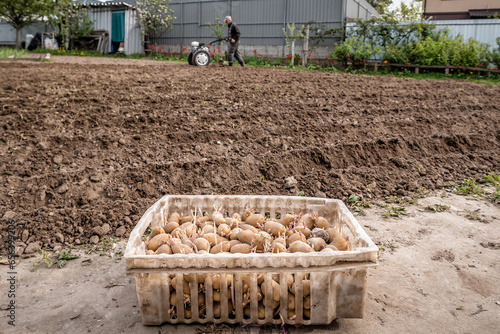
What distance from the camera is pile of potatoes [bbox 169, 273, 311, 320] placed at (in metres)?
2.28

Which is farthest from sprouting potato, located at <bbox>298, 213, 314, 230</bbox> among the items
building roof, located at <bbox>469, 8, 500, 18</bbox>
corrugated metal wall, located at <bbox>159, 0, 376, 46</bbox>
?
building roof, located at <bbox>469, 8, 500, 18</bbox>

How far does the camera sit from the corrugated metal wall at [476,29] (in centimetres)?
1359

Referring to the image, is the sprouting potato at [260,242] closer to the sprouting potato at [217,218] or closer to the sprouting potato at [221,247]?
the sprouting potato at [221,247]

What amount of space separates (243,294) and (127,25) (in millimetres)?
19562

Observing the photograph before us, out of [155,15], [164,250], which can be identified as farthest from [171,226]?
[155,15]

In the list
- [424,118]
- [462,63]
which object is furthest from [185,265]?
[462,63]

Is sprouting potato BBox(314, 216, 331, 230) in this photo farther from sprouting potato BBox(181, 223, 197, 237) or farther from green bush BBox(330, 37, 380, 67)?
green bush BBox(330, 37, 380, 67)

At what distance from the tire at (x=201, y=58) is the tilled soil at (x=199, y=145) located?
4722mm

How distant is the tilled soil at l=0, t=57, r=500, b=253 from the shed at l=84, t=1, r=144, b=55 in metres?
12.6

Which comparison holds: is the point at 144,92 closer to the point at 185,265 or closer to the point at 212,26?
the point at 185,265

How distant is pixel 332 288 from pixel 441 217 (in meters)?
2.26

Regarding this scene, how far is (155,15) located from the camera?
19.5m

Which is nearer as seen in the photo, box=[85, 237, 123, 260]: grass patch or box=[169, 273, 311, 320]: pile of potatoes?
box=[169, 273, 311, 320]: pile of potatoes

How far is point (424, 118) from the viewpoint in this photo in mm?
6750
